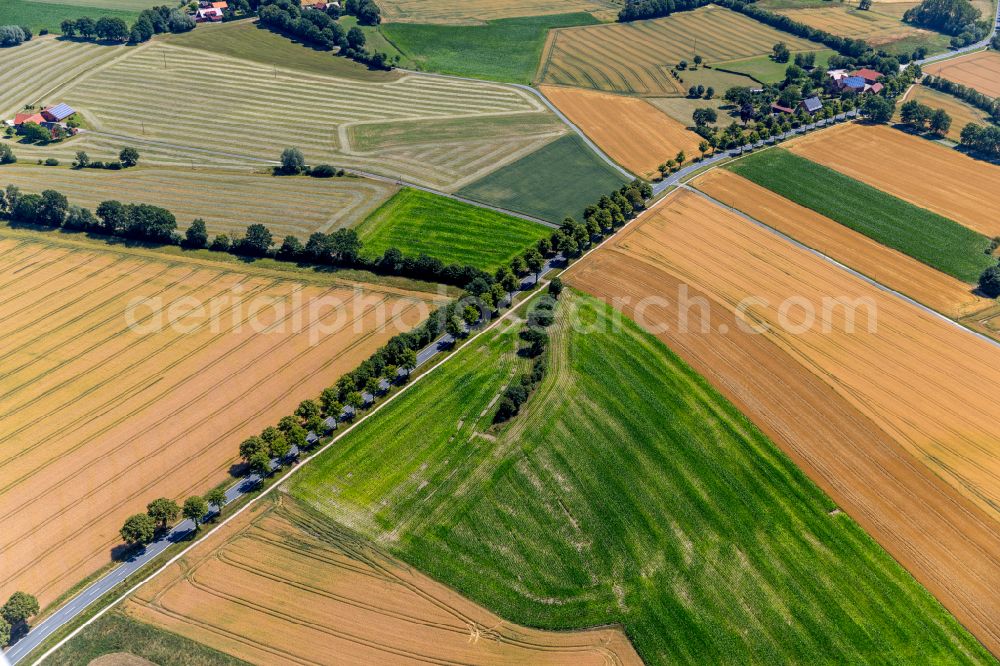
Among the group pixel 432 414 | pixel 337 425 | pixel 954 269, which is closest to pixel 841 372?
pixel 954 269

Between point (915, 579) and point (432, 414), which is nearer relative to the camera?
point (915, 579)

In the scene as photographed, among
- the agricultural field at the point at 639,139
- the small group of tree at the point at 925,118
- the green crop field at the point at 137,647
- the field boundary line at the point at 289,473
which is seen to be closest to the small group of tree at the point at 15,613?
the field boundary line at the point at 289,473

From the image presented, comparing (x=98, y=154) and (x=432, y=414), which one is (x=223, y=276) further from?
(x=98, y=154)

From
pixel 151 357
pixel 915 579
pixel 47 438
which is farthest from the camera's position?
pixel 151 357

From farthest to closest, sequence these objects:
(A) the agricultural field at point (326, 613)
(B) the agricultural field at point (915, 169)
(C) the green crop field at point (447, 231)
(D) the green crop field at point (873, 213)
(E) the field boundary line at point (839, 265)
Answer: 1. (B) the agricultural field at point (915, 169)
2. (D) the green crop field at point (873, 213)
3. (C) the green crop field at point (447, 231)
4. (E) the field boundary line at point (839, 265)
5. (A) the agricultural field at point (326, 613)

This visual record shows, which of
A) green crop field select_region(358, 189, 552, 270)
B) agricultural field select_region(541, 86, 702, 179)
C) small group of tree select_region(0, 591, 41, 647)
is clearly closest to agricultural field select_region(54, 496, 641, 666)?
small group of tree select_region(0, 591, 41, 647)

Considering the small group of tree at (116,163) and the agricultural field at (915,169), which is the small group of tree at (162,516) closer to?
the small group of tree at (116,163)
